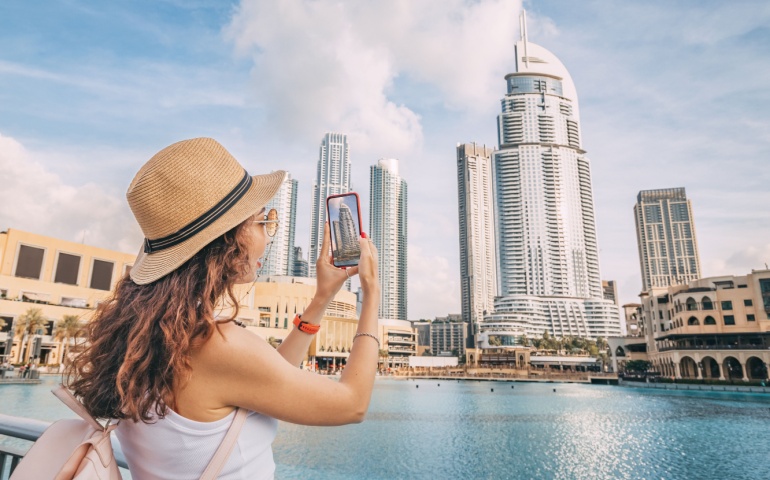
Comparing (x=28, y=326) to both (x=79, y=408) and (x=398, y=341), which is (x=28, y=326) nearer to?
(x=79, y=408)

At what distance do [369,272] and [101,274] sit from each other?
61.3m

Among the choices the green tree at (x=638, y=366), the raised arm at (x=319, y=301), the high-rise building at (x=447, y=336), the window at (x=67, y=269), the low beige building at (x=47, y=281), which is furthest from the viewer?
the high-rise building at (x=447, y=336)

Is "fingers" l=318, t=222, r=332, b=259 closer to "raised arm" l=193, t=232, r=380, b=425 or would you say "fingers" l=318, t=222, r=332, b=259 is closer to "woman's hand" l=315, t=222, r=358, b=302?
"woman's hand" l=315, t=222, r=358, b=302

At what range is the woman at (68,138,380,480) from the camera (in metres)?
0.94

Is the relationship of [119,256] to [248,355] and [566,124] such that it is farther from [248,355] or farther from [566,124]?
[566,124]

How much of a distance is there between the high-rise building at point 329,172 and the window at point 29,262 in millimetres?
120226

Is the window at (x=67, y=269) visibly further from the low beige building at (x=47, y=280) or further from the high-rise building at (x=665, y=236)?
the high-rise building at (x=665, y=236)

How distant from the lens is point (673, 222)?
522ft

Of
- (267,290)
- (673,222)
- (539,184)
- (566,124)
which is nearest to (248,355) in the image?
(267,290)

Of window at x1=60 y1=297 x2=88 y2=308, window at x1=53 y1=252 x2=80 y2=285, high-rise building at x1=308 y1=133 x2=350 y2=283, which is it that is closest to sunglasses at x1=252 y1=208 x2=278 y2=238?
window at x1=60 y1=297 x2=88 y2=308

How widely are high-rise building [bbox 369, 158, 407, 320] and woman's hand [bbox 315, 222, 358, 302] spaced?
133 m

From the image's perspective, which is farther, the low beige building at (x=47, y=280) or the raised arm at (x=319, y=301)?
the low beige building at (x=47, y=280)

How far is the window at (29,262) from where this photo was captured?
152ft

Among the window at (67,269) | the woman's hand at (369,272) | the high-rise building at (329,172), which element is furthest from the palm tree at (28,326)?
the high-rise building at (329,172)
